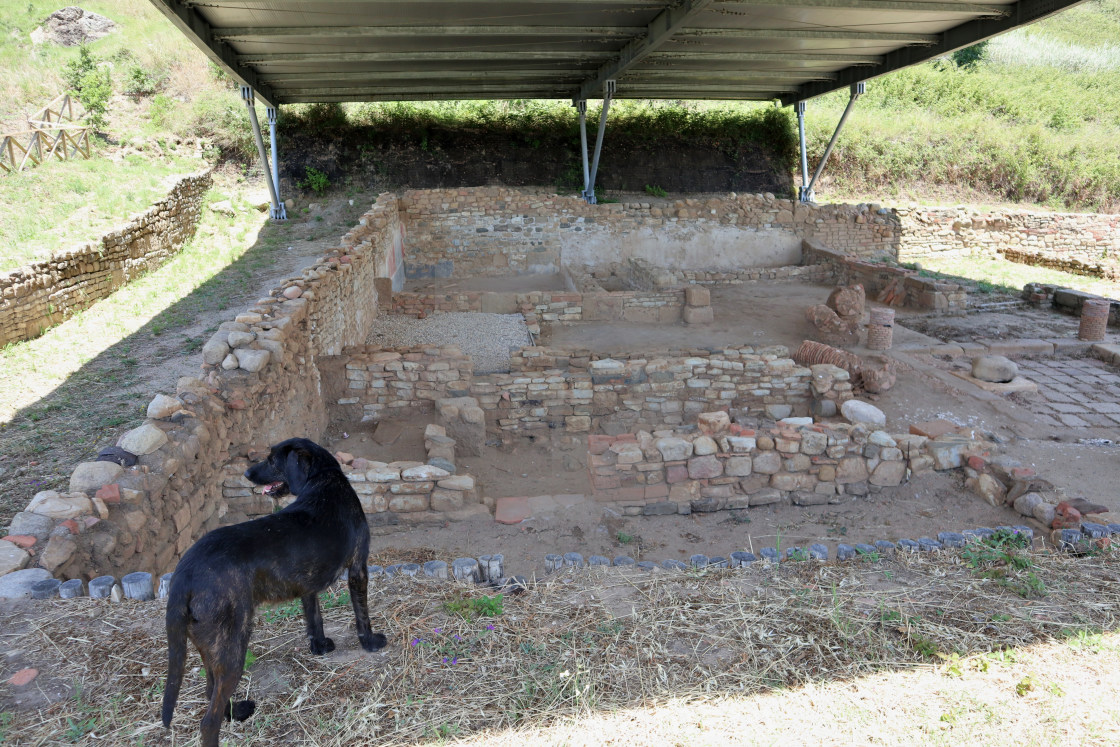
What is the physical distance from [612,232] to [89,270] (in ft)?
34.2

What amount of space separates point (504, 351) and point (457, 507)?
161 inches

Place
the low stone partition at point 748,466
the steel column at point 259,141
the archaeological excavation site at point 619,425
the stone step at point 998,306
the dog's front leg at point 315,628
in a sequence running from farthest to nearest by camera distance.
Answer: the steel column at point 259,141 < the stone step at point 998,306 < the low stone partition at point 748,466 < the archaeological excavation site at point 619,425 < the dog's front leg at point 315,628

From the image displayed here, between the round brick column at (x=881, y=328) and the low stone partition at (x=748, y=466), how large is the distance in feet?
14.0

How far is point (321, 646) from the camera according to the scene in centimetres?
274

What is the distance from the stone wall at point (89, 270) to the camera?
7.95 metres

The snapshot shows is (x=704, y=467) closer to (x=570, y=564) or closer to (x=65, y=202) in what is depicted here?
(x=570, y=564)

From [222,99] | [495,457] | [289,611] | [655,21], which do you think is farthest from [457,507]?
[222,99]

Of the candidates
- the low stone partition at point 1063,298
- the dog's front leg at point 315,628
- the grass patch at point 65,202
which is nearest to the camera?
the dog's front leg at point 315,628

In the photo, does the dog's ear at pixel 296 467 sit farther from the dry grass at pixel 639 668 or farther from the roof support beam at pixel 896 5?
the roof support beam at pixel 896 5

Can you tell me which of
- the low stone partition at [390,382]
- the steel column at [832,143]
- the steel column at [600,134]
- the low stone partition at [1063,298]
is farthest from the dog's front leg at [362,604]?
the steel column at [832,143]

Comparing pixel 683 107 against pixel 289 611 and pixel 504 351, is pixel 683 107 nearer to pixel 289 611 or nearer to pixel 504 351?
pixel 504 351

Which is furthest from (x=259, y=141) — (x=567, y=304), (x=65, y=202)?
(x=567, y=304)

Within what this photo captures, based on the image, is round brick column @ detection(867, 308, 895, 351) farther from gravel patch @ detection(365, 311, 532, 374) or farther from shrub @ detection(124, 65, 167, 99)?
shrub @ detection(124, 65, 167, 99)

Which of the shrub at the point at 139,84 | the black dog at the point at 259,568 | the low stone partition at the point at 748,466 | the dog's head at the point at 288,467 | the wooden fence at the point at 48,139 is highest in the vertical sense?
the shrub at the point at 139,84
